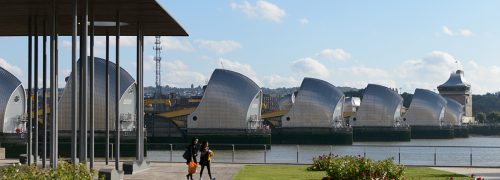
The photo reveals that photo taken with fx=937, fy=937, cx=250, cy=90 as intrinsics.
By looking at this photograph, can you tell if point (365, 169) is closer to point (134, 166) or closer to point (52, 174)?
point (134, 166)

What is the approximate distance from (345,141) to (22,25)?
9669 centimetres

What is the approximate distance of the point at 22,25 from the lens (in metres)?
30.2

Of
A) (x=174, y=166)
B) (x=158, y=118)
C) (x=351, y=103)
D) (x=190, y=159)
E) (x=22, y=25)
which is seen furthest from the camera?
(x=351, y=103)

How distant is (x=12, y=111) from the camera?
9100 centimetres

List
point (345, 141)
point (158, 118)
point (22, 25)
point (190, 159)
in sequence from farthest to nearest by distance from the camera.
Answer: point (345, 141) → point (158, 118) → point (22, 25) → point (190, 159)

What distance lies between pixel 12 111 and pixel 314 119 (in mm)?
50914

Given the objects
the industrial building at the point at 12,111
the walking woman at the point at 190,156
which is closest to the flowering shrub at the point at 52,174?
the walking woman at the point at 190,156

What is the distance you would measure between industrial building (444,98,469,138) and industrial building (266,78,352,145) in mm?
58230

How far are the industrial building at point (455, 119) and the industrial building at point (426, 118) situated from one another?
870cm

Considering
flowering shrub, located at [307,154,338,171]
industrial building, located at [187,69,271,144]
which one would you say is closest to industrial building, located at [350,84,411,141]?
industrial building, located at [187,69,271,144]

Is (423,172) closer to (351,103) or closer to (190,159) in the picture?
(190,159)

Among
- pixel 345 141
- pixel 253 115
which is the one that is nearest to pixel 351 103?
pixel 345 141

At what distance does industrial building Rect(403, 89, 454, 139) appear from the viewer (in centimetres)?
17175

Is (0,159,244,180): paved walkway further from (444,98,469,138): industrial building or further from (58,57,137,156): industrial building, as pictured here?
(444,98,469,138): industrial building
